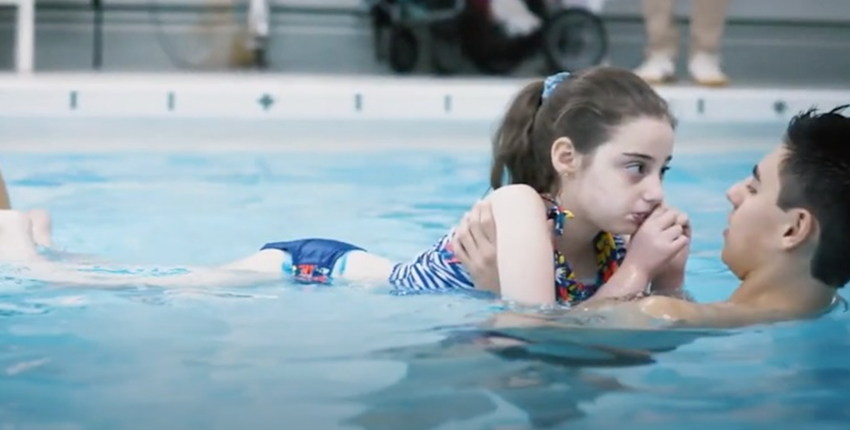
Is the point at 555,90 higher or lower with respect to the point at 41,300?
higher

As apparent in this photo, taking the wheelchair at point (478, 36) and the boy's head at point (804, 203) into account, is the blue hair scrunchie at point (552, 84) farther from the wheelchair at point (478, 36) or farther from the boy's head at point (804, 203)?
the wheelchair at point (478, 36)

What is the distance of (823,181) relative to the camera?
2.54m

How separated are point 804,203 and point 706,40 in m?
5.59

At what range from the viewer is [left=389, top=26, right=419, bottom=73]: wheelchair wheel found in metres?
8.85

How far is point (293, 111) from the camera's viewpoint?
692 cm

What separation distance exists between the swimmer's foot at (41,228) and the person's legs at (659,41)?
4.81m

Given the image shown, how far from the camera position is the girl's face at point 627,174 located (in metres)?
2.70

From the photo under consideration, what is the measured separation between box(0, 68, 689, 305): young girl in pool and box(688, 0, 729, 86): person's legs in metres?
5.04

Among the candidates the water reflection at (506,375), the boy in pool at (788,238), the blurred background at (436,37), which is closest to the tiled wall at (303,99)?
the blurred background at (436,37)

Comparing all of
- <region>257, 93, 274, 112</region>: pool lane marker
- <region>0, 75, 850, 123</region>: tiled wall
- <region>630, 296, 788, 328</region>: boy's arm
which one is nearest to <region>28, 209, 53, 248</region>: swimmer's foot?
<region>630, 296, 788, 328</region>: boy's arm

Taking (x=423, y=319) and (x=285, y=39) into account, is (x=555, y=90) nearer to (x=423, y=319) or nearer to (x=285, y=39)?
(x=423, y=319)

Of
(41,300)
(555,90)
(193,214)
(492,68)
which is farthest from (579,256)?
Result: (492,68)

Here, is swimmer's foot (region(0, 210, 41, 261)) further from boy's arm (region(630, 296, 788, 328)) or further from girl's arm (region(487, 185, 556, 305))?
boy's arm (region(630, 296, 788, 328))

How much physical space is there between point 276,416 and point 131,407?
0.22 metres
